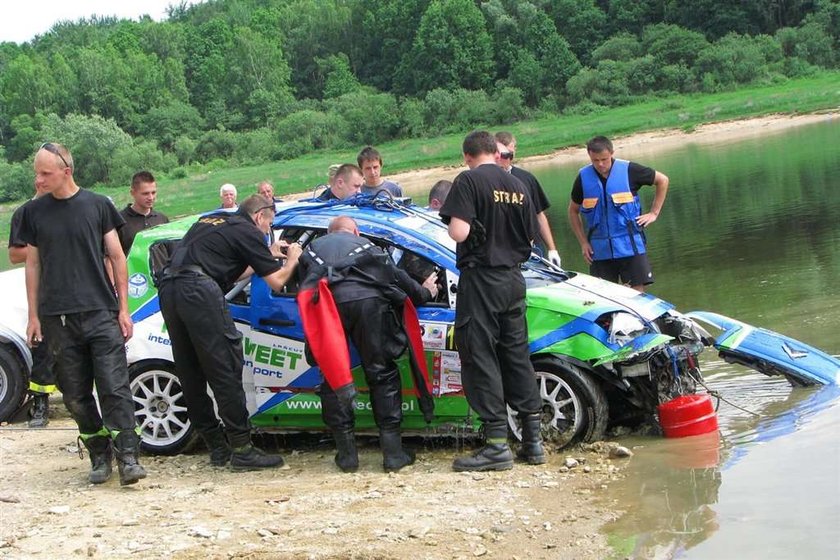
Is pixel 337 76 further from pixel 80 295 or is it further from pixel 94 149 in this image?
pixel 80 295

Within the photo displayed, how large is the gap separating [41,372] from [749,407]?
548 cm

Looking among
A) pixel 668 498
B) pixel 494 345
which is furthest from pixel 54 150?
pixel 668 498

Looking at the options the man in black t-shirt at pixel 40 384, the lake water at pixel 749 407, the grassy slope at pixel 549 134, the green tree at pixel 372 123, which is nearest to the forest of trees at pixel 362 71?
the green tree at pixel 372 123

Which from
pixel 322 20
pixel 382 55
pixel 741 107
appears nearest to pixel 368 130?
pixel 741 107

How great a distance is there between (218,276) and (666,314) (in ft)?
10.1

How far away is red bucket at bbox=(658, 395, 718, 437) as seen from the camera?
7.18 metres

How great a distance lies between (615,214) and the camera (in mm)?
9438

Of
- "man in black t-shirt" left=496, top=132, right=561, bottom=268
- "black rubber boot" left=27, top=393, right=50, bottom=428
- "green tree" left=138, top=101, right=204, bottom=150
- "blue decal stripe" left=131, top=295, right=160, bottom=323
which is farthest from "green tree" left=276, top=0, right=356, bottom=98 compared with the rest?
"blue decal stripe" left=131, top=295, right=160, bottom=323

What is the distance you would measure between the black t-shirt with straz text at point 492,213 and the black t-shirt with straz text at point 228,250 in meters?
1.23

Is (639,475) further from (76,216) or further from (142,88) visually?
(142,88)

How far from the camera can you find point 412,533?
18.3ft

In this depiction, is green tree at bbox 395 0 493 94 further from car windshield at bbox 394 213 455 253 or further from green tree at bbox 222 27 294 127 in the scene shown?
car windshield at bbox 394 213 455 253

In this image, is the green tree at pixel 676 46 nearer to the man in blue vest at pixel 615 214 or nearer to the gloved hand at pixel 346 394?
the man in blue vest at pixel 615 214

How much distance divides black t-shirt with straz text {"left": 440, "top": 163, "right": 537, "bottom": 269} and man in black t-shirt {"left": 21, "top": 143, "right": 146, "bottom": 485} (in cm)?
211
